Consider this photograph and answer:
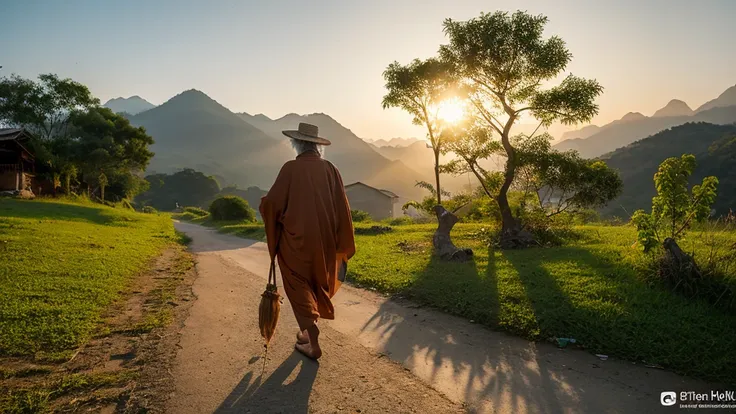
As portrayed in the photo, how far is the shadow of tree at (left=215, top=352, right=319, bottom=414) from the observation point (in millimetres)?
3129

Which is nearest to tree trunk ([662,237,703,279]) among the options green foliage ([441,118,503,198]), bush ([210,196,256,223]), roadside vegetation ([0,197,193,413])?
green foliage ([441,118,503,198])

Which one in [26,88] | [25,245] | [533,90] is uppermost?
[26,88]

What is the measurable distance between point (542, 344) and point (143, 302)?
5.83 meters

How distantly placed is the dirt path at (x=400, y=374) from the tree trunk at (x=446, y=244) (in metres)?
4.01

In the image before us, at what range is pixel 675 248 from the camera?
19.6 feet

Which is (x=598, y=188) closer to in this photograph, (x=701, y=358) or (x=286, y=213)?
(x=701, y=358)

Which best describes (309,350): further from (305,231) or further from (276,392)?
(305,231)

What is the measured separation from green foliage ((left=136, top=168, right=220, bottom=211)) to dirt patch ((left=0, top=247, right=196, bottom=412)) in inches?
3306

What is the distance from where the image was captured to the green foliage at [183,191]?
275ft

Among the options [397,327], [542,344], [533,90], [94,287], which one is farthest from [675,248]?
[94,287]

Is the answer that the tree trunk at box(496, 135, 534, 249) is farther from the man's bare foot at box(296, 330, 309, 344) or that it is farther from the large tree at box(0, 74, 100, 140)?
the large tree at box(0, 74, 100, 140)

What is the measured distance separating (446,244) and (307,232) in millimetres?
6843

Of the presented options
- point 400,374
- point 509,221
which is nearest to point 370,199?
point 509,221

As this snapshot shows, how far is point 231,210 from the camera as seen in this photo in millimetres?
32219
